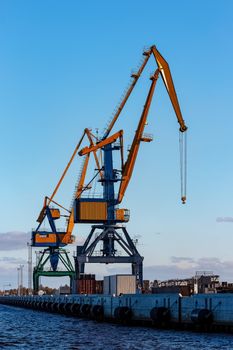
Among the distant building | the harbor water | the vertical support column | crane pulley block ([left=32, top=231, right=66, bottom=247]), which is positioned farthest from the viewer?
crane pulley block ([left=32, top=231, right=66, bottom=247])

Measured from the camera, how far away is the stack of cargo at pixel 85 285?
120188 mm

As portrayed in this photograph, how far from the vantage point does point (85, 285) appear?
121062 millimetres

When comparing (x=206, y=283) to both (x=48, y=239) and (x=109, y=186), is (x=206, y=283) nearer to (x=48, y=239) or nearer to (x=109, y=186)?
(x=109, y=186)

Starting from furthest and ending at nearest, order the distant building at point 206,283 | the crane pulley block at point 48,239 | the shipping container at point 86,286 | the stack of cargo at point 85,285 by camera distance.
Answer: the crane pulley block at point 48,239 < the shipping container at point 86,286 < the stack of cargo at point 85,285 < the distant building at point 206,283

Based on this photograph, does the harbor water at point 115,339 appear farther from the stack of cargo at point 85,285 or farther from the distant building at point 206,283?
the stack of cargo at point 85,285

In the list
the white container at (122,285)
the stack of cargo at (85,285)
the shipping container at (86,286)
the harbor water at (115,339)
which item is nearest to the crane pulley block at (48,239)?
the stack of cargo at (85,285)

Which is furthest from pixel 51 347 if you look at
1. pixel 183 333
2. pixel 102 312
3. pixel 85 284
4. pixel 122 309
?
pixel 85 284

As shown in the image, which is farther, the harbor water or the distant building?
the distant building

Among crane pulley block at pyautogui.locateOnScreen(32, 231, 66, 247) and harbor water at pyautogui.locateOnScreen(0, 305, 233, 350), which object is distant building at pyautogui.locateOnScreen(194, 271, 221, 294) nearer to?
harbor water at pyautogui.locateOnScreen(0, 305, 233, 350)

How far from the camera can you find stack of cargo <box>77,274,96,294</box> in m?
120

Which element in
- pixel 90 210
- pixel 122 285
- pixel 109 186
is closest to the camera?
pixel 122 285

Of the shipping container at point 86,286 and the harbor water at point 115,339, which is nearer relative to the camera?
the harbor water at point 115,339

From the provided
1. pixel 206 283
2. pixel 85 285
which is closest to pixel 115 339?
pixel 206 283

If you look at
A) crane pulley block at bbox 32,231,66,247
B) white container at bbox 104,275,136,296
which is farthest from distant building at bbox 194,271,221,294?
crane pulley block at bbox 32,231,66,247
